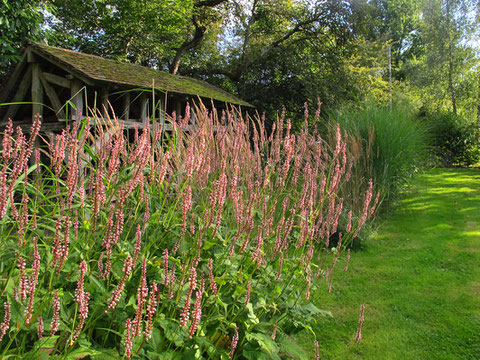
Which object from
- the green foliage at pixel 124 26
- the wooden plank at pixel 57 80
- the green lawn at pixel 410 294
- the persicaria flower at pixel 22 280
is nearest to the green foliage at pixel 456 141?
the green lawn at pixel 410 294

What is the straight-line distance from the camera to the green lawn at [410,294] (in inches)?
112

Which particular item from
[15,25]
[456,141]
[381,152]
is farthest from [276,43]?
[381,152]

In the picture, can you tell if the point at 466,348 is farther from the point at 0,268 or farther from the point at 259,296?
the point at 0,268

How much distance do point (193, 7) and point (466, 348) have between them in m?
18.2

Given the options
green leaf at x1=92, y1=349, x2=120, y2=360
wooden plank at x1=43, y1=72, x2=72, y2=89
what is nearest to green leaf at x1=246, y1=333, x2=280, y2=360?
green leaf at x1=92, y1=349, x2=120, y2=360

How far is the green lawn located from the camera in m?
2.84

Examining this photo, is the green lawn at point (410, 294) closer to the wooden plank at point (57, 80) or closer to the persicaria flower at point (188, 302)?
the persicaria flower at point (188, 302)

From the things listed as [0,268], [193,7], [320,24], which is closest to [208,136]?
[0,268]

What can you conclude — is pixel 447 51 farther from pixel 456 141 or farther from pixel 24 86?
pixel 24 86

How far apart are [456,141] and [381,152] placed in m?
12.4

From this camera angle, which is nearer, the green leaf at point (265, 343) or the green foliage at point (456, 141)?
the green leaf at point (265, 343)

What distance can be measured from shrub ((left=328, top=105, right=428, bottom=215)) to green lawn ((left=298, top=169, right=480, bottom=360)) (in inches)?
28.2

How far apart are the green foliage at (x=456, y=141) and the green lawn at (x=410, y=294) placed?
35.3 feet

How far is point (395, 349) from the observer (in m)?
2.80
